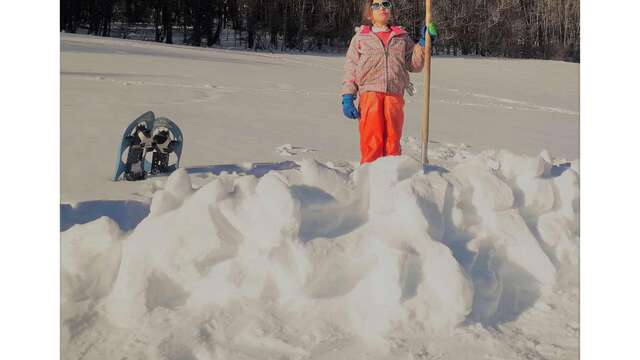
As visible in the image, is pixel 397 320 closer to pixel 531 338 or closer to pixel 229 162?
pixel 531 338

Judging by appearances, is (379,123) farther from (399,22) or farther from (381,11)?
(399,22)

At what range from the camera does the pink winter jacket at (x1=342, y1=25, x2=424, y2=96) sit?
3184 millimetres

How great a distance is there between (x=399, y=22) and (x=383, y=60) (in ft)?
2.64

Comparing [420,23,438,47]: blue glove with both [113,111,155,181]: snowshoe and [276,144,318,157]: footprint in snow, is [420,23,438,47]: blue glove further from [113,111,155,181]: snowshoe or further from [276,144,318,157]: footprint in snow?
[113,111,155,181]: snowshoe

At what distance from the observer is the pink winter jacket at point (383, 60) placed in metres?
3.18

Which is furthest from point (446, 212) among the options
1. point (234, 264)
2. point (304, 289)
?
point (234, 264)

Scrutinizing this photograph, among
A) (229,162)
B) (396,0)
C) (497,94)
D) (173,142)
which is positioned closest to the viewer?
(173,142)

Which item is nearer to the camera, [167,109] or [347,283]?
[347,283]

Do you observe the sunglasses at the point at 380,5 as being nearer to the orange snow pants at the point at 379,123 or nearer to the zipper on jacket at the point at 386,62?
the zipper on jacket at the point at 386,62

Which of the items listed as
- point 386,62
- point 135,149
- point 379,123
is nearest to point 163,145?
point 135,149

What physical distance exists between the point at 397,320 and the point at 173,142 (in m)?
1.93

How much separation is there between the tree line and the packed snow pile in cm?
140

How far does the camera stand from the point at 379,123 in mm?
3262

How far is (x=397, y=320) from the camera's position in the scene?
2.02m
